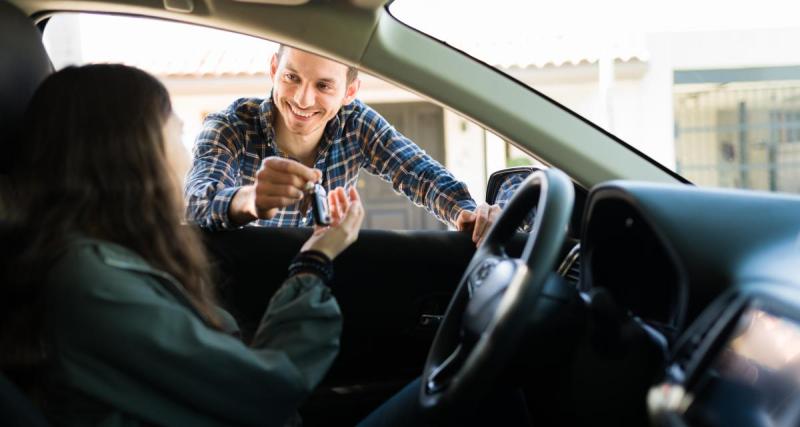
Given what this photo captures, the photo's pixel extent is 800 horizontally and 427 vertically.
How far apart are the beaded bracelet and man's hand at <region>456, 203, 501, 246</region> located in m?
0.56

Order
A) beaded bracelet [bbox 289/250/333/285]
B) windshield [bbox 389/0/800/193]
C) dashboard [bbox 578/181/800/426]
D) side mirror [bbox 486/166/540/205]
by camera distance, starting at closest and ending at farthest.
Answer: dashboard [bbox 578/181/800/426] → beaded bracelet [bbox 289/250/333/285] → side mirror [bbox 486/166/540/205] → windshield [bbox 389/0/800/193]

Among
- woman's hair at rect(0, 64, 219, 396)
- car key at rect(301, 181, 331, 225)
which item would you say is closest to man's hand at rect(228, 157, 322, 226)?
car key at rect(301, 181, 331, 225)

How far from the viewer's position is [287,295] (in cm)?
130

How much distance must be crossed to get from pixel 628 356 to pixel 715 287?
0.49 feet

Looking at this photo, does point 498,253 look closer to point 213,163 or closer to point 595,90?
point 213,163

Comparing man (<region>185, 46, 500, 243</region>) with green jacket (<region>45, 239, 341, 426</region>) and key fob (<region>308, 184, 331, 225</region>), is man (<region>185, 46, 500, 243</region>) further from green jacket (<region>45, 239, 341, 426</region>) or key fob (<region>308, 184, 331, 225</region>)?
green jacket (<region>45, 239, 341, 426</region>)

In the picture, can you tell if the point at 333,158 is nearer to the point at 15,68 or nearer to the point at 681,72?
the point at 15,68

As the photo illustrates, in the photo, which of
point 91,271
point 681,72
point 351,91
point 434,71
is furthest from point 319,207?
point 681,72

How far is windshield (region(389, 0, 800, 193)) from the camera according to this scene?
6.81 m

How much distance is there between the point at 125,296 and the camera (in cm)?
112

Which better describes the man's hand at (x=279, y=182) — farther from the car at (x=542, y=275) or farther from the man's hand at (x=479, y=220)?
the man's hand at (x=479, y=220)

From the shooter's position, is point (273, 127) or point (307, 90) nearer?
point (307, 90)

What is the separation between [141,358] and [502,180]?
3.20 feet

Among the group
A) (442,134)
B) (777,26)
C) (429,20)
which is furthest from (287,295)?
(442,134)
